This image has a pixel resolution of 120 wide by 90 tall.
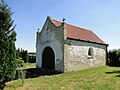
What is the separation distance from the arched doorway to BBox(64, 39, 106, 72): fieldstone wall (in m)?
2.69

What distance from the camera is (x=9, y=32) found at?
12461mm

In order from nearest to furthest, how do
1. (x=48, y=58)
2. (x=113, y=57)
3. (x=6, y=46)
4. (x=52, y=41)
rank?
(x=6, y=46) < (x=52, y=41) < (x=48, y=58) < (x=113, y=57)

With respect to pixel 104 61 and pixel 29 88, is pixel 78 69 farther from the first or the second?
pixel 29 88

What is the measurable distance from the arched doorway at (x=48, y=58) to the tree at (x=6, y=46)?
11.0 m

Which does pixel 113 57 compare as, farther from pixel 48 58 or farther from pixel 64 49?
pixel 64 49

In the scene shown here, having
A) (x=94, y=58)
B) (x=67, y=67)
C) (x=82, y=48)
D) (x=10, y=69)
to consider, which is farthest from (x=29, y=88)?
(x=94, y=58)

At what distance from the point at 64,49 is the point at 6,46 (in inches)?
395

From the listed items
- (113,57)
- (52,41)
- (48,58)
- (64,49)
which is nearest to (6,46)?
(64,49)

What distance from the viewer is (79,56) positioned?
2295 cm

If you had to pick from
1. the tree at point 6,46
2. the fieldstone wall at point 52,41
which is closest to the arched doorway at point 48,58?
the fieldstone wall at point 52,41

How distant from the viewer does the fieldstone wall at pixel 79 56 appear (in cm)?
2130

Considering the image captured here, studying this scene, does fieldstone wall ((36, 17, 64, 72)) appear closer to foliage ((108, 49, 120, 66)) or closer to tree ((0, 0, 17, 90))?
tree ((0, 0, 17, 90))

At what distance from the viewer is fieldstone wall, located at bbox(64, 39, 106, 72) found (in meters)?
21.3

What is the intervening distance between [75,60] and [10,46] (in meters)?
11.7
